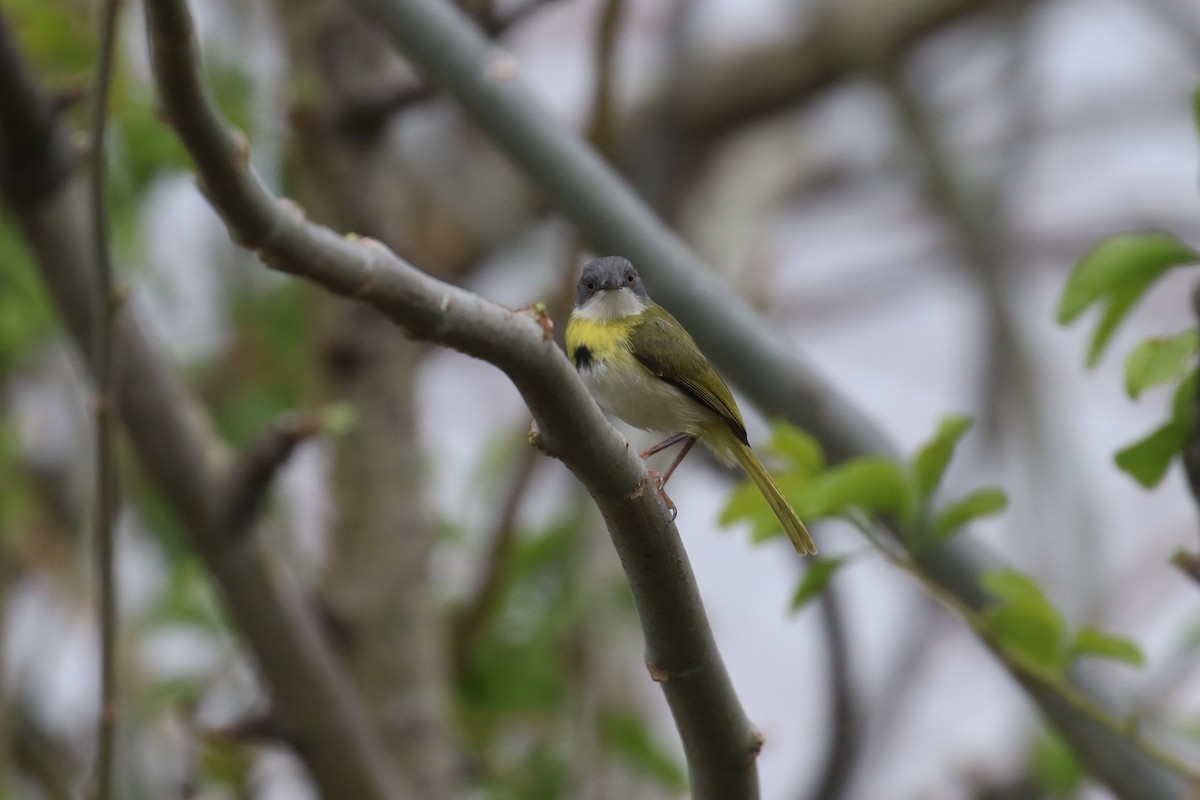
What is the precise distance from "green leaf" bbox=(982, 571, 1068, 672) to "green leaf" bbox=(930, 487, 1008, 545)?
108 millimetres

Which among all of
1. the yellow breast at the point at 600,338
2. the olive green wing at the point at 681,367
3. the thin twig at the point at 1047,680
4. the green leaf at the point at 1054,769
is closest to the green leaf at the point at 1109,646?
the thin twig at the point at 1047,680

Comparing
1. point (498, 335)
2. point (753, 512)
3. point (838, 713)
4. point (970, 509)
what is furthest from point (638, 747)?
point (498, 335)

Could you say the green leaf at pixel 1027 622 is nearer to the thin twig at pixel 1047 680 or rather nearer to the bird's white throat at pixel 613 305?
the thin twig at pixel 1047 680

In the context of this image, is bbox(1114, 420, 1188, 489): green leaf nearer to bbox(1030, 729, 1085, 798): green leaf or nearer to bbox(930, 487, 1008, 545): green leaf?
bbox(930, 487, 1008, 545): green leaf

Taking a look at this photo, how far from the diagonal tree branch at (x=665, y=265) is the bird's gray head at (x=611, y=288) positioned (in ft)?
0.38

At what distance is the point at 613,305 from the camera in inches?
110

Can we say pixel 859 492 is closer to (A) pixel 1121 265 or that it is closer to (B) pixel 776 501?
(B) pixel 776 501

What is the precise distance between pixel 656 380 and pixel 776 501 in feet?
1.06

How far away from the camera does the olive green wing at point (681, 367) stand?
2631mm

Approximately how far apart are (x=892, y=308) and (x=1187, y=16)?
6.81ft

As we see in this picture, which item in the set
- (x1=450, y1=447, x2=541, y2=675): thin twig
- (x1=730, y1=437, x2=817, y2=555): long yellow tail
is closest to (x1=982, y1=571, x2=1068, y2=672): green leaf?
(x1=730, y1=437, x2=817, y2=555): long yellow tail

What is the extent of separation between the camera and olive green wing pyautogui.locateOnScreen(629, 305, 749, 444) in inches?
104

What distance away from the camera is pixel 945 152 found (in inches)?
260

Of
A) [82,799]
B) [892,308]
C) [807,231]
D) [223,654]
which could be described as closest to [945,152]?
[892,308]
